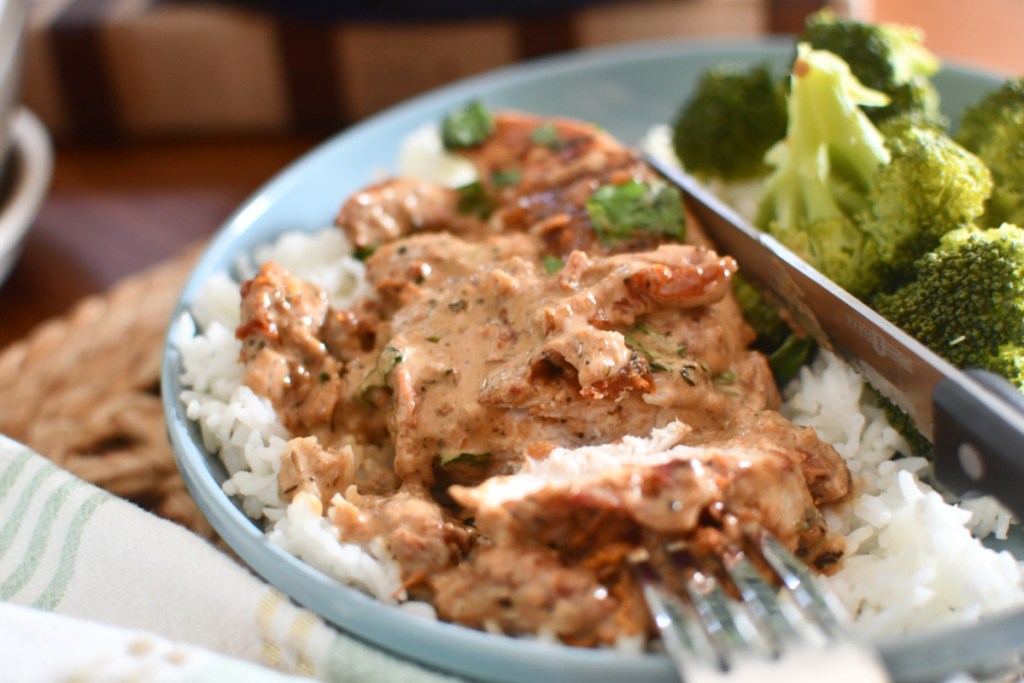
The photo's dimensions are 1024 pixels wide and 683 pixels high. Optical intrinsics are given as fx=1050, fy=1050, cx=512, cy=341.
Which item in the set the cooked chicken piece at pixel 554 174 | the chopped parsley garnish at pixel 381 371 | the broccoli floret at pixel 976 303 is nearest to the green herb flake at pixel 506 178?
the cooked chicken piece at pixel 554 174

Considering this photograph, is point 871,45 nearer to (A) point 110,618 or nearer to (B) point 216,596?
(B) point 216,596

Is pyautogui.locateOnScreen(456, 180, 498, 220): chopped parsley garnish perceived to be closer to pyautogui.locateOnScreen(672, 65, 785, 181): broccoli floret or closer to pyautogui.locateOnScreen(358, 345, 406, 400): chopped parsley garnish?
pyautogui.locateOnScreen(672, 65, 785, 181): broccoli floret

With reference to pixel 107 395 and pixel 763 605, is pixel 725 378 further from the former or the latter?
pixel 107 395

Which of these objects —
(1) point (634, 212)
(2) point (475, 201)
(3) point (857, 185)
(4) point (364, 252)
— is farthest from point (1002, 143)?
(4) point (364, 252)

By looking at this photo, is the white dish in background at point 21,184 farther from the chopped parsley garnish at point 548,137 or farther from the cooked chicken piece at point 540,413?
the chopped parsley garnish at point 548,137

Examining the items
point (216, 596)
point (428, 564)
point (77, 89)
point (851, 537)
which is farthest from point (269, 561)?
point (77, 89)
